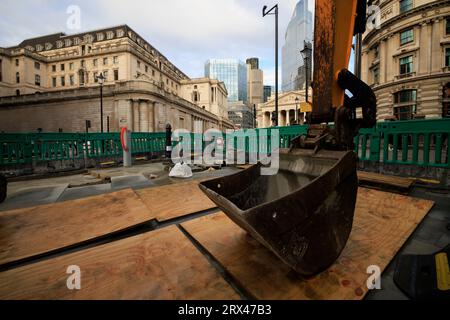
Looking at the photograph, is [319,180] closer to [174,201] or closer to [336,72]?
[336,72]

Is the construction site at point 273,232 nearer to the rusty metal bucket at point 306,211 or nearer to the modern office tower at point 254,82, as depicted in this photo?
the rusty metal bucket at point 306,211

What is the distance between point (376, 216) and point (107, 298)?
300 cm

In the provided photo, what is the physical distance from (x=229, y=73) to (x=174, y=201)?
131518 millimetres

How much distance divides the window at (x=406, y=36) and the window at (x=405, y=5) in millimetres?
2972

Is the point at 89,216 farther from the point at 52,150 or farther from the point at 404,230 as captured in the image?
the point at 52,150

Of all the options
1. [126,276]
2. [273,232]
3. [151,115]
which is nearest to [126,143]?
[126,276]

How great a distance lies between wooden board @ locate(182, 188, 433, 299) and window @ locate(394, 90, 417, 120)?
3242 centimetres

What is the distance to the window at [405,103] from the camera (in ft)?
86.3

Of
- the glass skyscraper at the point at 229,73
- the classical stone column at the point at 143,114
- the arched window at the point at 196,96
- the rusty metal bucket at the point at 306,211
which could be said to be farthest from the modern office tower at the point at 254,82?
the rusty metal bucket at the point at 306,211

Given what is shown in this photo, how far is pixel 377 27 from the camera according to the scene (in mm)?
29953

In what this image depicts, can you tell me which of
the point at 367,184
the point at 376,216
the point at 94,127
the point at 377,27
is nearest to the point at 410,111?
the point at 377,27

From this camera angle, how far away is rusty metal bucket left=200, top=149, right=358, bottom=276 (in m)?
1.24

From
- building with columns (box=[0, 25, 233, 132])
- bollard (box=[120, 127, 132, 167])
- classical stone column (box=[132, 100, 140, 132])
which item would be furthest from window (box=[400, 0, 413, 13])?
classical stone column (box=[132, 100, 140, 132])

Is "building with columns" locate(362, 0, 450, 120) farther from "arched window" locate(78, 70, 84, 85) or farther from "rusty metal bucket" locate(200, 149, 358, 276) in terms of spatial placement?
"arched window" locate(78, 70, 84, 85)
